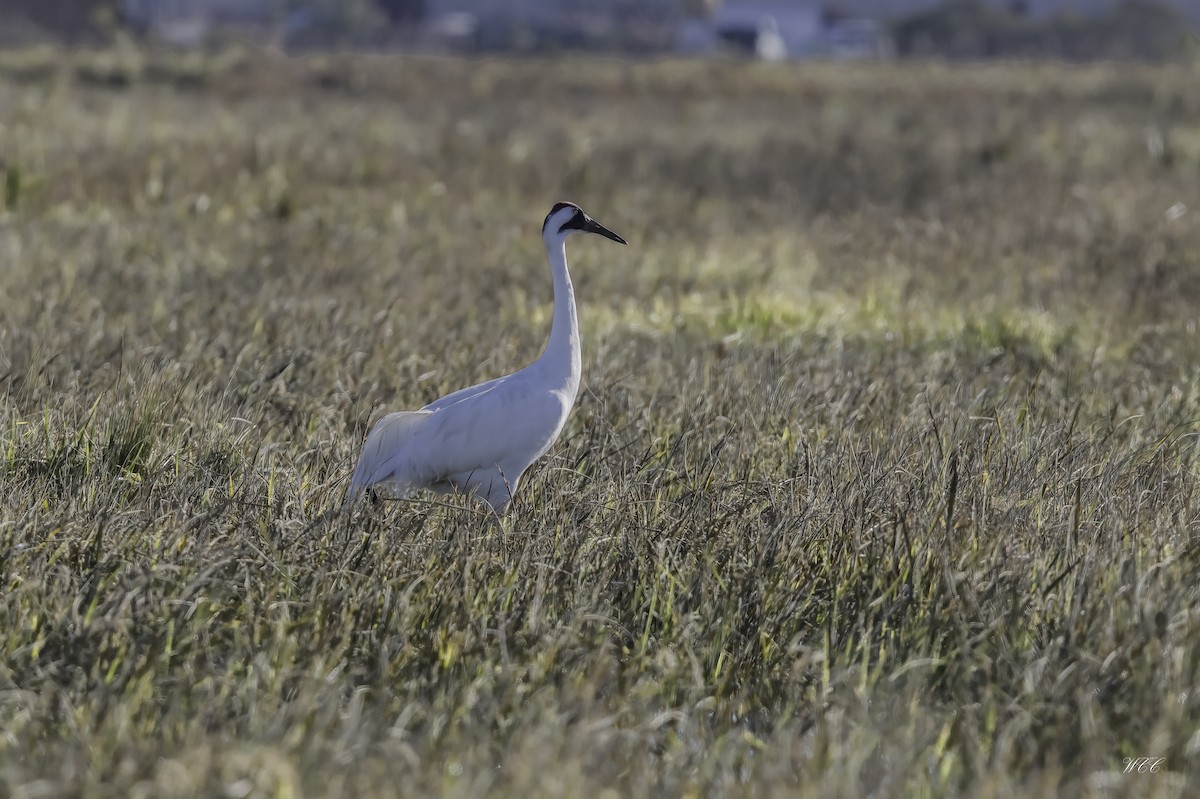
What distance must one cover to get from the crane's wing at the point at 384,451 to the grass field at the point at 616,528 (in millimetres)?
92

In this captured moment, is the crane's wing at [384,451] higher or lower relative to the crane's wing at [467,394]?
lower

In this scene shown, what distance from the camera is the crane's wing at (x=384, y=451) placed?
16.1 ft

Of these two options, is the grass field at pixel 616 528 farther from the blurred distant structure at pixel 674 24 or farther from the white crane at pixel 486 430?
the blurred distant structure at pixel 674 24

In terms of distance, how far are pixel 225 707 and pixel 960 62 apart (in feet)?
123

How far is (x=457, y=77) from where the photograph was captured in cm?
2817

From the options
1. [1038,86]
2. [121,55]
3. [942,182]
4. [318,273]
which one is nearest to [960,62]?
[1038,86]

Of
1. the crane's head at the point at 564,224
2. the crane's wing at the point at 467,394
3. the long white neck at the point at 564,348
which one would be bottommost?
the crane's wing at the point at 467,394

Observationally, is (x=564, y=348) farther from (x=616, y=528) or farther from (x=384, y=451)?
(x=616, y=528)

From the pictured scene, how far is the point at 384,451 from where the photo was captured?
197 inches

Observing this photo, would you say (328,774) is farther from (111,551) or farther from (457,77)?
(457,77)

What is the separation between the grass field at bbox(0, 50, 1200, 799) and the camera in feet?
11.2

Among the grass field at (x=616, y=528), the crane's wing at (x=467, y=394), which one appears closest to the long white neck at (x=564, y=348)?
the crane's wing at (x=467, y=394)

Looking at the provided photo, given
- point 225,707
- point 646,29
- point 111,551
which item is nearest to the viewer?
point 225,707

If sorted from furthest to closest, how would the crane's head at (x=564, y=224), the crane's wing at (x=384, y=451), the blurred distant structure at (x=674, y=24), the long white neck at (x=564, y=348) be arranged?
1. the blurred distant structure at (x=674, y=24)
2. the crane's head at (x=564, y=224)
3. the long white neck at (x=564, y=348)
4. the crane's wing at (x=384, y=451)
